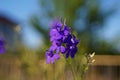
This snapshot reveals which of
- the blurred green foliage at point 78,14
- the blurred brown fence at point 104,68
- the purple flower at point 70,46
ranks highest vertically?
the blurred green foliage at point 78,14

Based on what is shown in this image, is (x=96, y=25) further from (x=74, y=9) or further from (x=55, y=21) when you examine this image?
(x=55, y=21)

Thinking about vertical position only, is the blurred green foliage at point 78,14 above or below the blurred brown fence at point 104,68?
above

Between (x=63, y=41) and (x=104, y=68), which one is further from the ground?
(x=104, y=68)

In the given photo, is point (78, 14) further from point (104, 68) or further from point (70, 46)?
point (70, 46)

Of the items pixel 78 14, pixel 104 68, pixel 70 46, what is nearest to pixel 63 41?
pixel 70 46

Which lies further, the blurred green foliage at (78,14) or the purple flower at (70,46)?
the blurred green foliage at (78,14)

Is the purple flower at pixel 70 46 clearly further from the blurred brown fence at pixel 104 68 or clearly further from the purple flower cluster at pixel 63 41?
the blurred brown fence at pixel 104 68

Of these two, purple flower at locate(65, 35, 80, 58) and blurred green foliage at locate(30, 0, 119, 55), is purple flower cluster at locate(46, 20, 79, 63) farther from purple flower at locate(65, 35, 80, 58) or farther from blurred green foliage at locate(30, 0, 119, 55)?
blurred green foliage at locate(30, 0, 119, 55)

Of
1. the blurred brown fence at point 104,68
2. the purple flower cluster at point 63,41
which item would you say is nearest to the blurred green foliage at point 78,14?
the blurred brown fence at point 104,68

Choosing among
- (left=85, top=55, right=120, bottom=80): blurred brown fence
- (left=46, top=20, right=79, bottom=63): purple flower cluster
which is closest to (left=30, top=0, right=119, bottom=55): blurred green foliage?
(left=85, top=55, right=120, bottom=80): blurred brown fence
